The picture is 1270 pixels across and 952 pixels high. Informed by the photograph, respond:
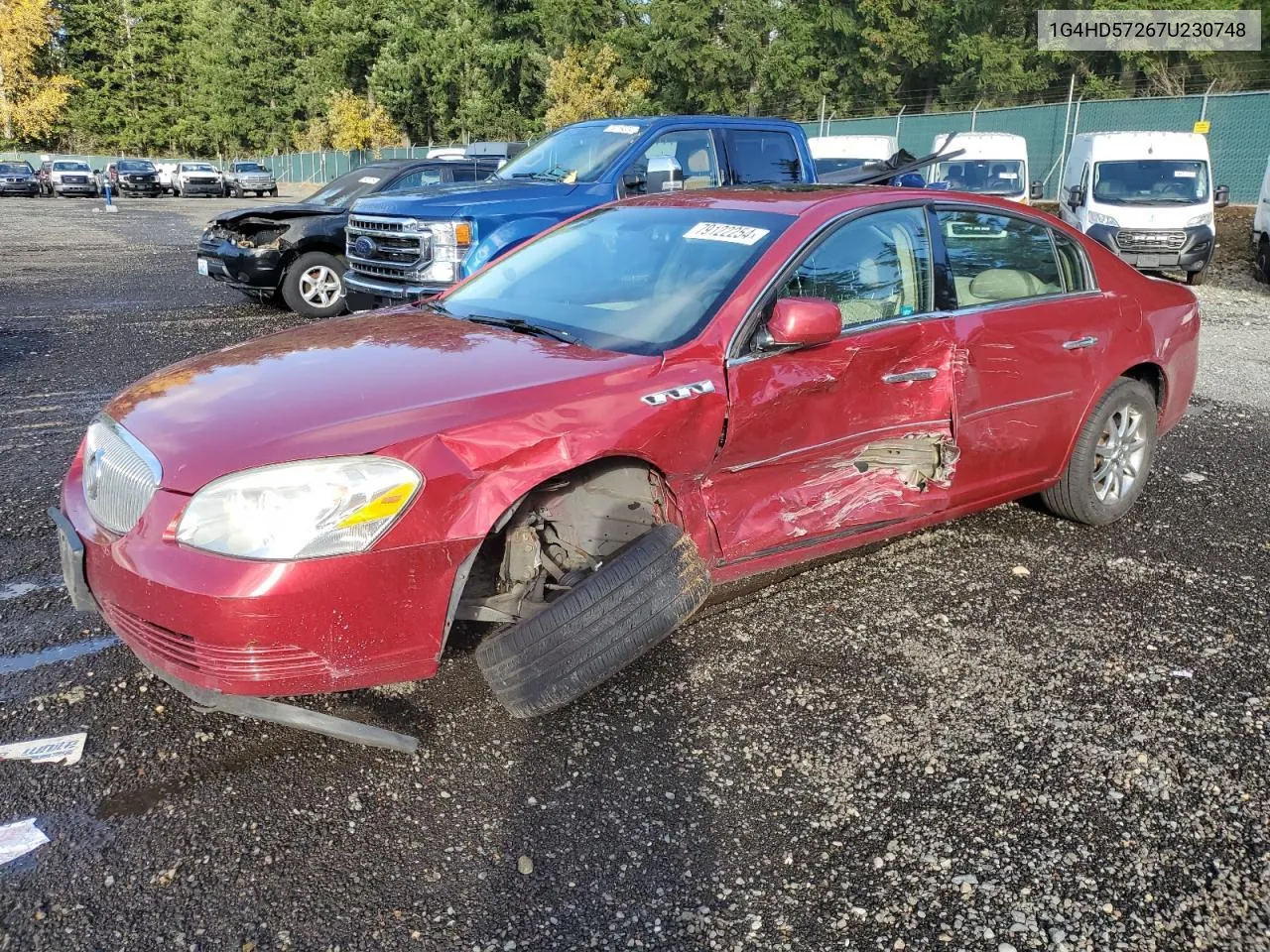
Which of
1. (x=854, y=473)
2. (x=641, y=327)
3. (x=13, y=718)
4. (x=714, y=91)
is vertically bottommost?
(x=13, y=718)

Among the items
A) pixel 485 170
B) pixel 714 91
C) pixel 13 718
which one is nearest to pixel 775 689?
pixel 13 718

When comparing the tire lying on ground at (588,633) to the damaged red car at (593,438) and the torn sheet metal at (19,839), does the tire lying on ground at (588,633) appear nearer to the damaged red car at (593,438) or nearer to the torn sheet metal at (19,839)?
the damaged red car at (593,438)

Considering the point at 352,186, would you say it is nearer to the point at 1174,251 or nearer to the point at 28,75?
the point at 1174,251

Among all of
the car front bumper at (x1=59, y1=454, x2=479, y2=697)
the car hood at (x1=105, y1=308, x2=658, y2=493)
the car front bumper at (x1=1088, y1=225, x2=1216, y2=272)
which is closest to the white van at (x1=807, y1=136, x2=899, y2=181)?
the car front bumper at (x1=1088, y1=225, x2=1216, y2=272)

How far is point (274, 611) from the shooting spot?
8.49ft

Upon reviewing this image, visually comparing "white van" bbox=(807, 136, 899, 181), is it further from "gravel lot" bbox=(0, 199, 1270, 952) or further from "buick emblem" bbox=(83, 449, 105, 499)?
"buick emblem" bbox=(83, 449, 105, 499)

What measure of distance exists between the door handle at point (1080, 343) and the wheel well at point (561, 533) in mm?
2188

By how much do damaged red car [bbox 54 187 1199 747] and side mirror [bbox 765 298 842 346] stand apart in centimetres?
1

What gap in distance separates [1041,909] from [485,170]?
11.4 metres

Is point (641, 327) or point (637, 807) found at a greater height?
point (641, 327)

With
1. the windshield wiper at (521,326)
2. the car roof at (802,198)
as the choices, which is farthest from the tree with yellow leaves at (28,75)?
the windshield wiper at (521,326)

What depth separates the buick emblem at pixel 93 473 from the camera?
10.0 ft

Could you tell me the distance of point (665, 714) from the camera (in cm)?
323

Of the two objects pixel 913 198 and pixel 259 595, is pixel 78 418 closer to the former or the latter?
pixel 259 595
